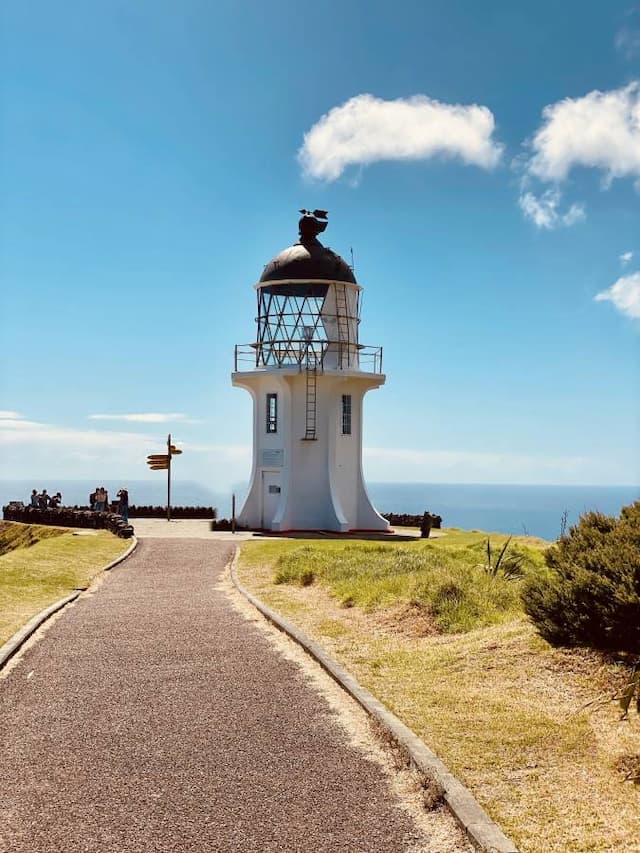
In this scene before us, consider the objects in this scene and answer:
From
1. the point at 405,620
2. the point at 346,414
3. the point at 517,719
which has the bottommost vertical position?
the point at 517,719

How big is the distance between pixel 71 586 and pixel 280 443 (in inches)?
724

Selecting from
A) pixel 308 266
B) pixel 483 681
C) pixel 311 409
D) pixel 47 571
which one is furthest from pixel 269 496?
pixel 483 681

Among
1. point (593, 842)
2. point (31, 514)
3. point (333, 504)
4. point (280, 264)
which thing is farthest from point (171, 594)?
point (31, 514)

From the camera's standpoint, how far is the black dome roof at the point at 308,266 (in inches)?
1471

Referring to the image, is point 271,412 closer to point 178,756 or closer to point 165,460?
point 165,460

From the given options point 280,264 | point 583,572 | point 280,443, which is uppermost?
point 280,264

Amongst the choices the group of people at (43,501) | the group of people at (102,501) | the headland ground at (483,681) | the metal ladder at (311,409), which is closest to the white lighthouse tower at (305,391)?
the metal ladder at (311,409)

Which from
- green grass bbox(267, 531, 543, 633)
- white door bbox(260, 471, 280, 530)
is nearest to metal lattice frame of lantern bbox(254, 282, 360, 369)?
white door bbox(260, 471, 280, 530)

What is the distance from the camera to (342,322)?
37.9m

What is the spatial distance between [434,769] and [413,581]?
9.39 metres

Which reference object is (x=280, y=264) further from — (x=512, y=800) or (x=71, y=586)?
(x=512, y=800)

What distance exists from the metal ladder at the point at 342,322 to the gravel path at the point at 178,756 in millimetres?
24793

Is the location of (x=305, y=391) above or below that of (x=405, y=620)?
above

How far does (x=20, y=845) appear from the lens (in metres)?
6.25
